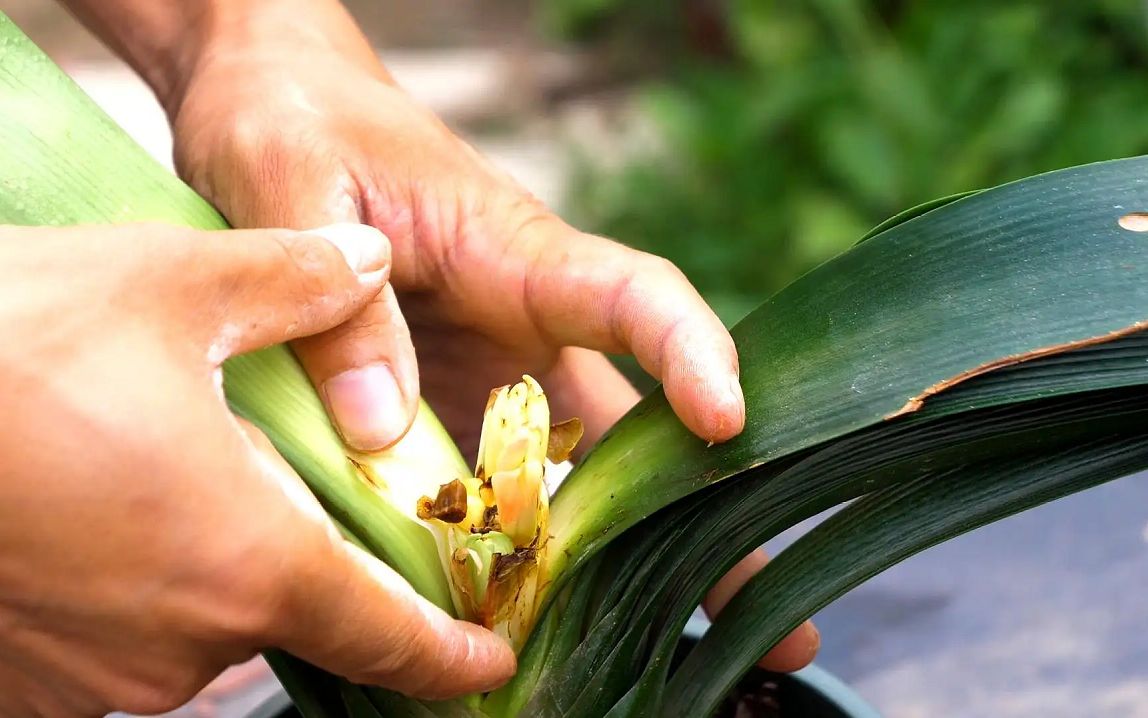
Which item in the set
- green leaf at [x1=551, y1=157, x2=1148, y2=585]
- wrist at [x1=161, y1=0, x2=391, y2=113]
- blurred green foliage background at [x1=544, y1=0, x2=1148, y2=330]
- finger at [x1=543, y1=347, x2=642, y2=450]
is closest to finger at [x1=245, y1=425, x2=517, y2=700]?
green leaf at [x1=551, y1=157, x2=1148, y2=585]

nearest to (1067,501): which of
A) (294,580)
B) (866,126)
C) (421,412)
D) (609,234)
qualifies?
(421,412)

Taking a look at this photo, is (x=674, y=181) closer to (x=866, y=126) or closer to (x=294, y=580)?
(x=866, y=126)

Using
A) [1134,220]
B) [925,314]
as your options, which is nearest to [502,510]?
[925,314]

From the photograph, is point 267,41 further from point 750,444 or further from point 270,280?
point 750,444

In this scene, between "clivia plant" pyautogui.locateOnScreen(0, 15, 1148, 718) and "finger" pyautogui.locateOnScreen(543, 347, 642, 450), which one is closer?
"clivia plant" pyautogui.locateOnScreen(0, 15, 1148, 718)

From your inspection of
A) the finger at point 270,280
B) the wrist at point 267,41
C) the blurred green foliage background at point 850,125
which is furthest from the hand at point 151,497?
the blurred green foliage background at point 850,125

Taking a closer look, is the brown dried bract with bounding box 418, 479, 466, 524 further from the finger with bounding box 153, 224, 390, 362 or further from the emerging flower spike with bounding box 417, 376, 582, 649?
the finger with bounding box 153, 224, 390, 362

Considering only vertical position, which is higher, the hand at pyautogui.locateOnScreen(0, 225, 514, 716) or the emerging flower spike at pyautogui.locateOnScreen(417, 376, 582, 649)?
the emerging flower spike at pyautogui.locateOnScreen(417, 376, 582, 649)
